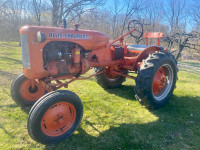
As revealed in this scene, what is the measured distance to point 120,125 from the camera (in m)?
3.11

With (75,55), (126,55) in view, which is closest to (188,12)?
(126,55)

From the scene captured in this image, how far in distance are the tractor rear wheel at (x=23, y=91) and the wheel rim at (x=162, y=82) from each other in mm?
2703

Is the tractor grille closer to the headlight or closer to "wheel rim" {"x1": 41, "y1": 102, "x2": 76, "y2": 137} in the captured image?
the headlight

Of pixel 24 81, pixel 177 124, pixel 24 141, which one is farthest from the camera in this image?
pixel 24 81

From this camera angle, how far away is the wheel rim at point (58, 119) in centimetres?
251

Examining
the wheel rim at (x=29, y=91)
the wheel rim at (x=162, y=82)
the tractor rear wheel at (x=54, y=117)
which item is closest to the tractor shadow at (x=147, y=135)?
the tractor rear wheel at (x=54, y=117)

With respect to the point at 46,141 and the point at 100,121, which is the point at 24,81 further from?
the point at 100,121

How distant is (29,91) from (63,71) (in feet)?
3.56

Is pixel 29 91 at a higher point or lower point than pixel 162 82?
lower

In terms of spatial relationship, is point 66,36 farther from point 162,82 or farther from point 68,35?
point 162,82

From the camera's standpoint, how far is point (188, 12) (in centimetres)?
2644

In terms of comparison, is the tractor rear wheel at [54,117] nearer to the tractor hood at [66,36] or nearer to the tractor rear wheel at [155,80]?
the tractor hood at [66,36]

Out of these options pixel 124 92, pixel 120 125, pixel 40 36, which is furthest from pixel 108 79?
pixel 40 36

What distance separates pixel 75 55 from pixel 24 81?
1334 mm
